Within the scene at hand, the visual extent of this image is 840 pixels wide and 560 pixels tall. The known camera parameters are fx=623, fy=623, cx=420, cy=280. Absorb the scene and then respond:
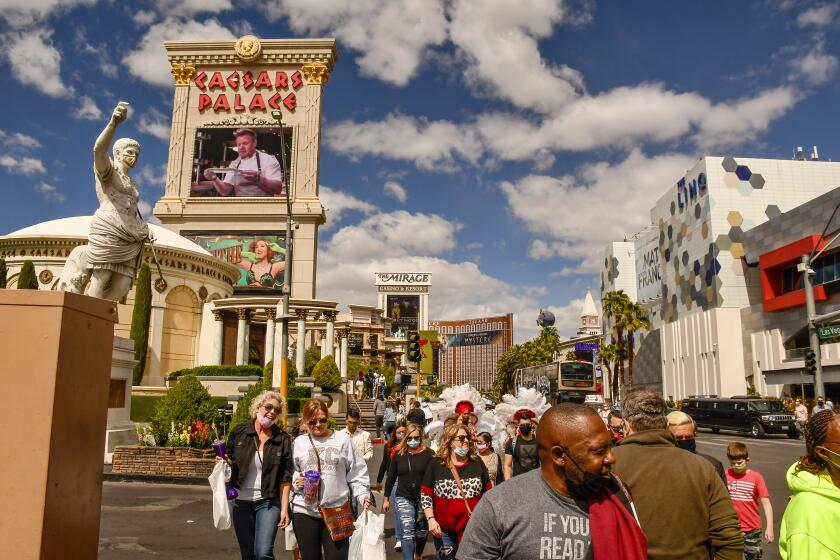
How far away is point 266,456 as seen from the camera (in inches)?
208

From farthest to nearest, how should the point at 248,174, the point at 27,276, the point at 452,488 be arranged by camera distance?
the point at 248,174, the point at 27,276, the point at 452,488

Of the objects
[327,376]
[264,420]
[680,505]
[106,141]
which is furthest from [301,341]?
[680,505]

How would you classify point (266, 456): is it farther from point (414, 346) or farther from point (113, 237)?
point (414, 346)

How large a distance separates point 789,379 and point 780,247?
897 cm

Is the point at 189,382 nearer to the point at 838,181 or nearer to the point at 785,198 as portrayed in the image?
the point at 785,198

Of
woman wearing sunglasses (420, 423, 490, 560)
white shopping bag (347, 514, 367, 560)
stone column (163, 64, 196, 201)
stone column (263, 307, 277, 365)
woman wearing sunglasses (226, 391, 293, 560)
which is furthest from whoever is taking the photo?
stone column (163, 64, 196, 201)

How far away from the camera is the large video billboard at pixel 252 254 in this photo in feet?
173

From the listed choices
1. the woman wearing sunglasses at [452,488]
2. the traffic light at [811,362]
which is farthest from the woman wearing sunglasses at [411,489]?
the traffic light at [811,362]

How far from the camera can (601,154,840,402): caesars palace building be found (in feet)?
132

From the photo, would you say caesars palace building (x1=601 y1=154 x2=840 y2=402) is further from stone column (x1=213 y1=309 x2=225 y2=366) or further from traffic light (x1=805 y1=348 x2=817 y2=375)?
stone column (x1=213 y1=309 x2=225 y2=366)

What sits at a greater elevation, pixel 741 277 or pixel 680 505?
pixel 741 277

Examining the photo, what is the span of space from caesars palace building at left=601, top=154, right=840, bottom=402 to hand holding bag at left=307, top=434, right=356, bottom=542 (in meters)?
39.1

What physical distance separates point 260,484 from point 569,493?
3.62 metres

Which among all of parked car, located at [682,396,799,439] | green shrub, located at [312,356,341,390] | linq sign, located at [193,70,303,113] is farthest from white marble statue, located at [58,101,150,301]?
linq sign, located at [193,70,303,113]
